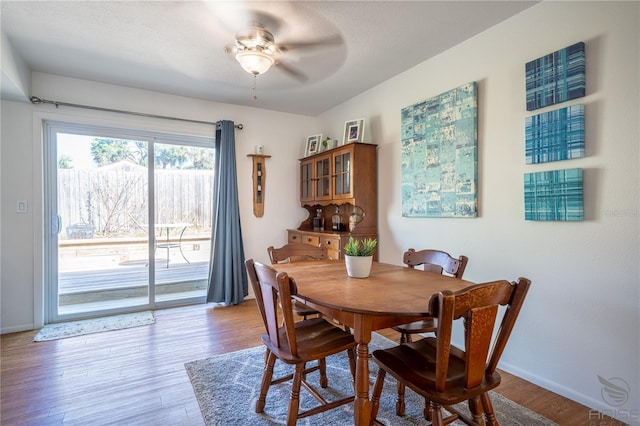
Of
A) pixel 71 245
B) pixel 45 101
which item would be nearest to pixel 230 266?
pixel 71 245

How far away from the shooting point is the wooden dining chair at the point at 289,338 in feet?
4.64

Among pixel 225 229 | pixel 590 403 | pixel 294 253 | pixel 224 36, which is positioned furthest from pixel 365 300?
pixel 225 229

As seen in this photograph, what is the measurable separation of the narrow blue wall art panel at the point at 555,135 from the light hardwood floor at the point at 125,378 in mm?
1499

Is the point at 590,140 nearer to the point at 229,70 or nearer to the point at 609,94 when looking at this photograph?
the point at 609,94

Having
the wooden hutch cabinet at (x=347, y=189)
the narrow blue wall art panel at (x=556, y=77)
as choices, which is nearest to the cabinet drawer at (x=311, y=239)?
the wooden hutch cabinet at (x=347, y=189)

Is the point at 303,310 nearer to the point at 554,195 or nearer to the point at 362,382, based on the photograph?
the point at 362,382

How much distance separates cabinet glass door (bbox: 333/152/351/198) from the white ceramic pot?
1624mm

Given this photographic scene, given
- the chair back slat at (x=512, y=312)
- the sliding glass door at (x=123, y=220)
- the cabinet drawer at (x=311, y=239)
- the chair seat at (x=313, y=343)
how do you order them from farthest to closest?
the cabinet drawer at (x=311, y=239) → the sliding glass door at (x=123, y=220) → the chair seat at (x=313, y=343) → the chair back slat at (x=512, y=312)

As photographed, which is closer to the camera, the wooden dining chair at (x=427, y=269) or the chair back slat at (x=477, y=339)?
the chair back slat at (x=477, y=339)

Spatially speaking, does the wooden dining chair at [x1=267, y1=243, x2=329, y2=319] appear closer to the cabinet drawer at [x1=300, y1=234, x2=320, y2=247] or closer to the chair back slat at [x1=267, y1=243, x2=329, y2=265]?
the chair back slat at [x1=267, y1=243, x2=329, y2=265]

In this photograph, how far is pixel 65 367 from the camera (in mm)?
2326

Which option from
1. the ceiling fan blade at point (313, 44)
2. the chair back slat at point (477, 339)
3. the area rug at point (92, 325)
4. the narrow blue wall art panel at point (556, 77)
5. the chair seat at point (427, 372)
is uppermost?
the ceiling fan blade at point (313, 44)

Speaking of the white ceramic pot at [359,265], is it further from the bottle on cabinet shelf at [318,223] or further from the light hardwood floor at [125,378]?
the bottle on cabinet shelf at [318,223]

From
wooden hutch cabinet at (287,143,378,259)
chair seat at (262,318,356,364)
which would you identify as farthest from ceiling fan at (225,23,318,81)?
chair seat at (262,318,356,364)
